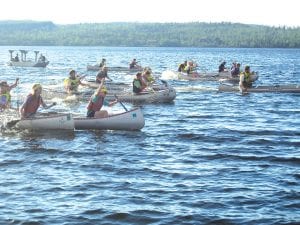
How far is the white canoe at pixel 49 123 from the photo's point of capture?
78.3 feet

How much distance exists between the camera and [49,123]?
79.3 feet

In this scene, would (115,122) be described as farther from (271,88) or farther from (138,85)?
(271,88)

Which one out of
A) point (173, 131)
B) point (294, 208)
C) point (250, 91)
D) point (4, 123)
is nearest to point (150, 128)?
point (173, 131)

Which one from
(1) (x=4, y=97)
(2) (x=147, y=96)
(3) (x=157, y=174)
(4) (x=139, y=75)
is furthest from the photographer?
(2) (x=147, y=96)

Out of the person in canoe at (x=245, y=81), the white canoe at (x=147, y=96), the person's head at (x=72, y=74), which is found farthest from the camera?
the person in canoe at (x=245, y=81)

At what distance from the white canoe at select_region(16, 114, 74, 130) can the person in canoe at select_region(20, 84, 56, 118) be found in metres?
0.35

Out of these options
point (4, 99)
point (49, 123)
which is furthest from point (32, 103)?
point (4, 99)

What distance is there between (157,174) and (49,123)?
26.3 ft

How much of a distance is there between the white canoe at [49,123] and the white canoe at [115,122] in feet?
A: 2.22

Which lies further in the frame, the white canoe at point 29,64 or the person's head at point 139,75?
the white canoe at point 29,64

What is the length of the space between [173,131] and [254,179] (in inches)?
356

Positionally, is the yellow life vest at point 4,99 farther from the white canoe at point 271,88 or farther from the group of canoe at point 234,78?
the white canoe at point 271,88

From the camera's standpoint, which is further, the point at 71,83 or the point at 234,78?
the point at 234,78

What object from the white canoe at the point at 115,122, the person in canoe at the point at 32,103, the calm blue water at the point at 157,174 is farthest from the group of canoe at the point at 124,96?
the calm blue water at the point at 157,174
